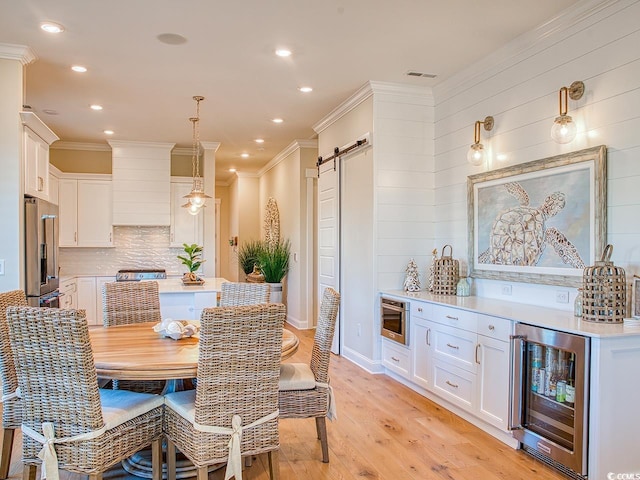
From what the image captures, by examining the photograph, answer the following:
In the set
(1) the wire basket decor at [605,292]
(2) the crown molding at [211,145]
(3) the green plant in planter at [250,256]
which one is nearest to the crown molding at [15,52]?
(2) the crown molding at [211,145]

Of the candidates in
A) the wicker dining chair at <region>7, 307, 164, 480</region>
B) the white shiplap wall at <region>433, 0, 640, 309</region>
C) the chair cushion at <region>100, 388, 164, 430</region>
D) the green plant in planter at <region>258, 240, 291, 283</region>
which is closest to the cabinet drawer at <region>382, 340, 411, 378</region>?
the white shiplap wall at <region>433, 0, 640, 309</region>

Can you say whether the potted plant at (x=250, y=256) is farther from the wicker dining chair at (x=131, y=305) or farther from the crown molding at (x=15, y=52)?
the crown molding at (x=15, y=52)

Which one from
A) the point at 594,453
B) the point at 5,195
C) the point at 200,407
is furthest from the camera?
the point at 5,195

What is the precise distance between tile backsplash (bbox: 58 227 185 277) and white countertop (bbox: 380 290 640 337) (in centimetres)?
475

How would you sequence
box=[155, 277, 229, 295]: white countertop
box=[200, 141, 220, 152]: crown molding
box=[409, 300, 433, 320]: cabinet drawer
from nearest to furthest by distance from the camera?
box=[409, 300, 433, 320]: cabinet drawer
box=[155, 277, 229, 295]: white countertop
box=[200, 141, 220, 152]: crown molding

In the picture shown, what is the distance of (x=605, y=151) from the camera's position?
297 centimetres

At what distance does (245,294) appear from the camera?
12.1 feet

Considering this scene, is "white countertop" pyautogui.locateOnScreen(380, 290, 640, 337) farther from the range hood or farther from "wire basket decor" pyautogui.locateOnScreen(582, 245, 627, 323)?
the range hood

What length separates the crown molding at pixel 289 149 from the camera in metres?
7.11

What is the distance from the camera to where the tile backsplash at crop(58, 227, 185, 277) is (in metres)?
7.39

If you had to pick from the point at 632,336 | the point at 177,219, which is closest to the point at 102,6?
the point at 632,336

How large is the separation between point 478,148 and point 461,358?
1.77 metres

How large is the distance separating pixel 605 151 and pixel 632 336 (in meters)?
1.19

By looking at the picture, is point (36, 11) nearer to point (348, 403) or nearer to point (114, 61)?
point (114, 61)
